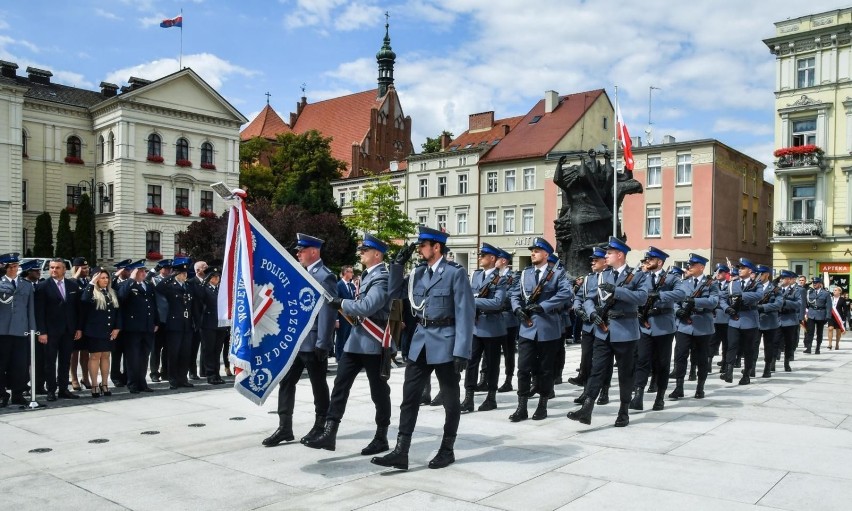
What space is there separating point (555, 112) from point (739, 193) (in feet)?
48.4

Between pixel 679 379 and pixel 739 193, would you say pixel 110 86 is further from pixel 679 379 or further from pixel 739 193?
pixel 679 379

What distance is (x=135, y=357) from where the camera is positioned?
36.0ft

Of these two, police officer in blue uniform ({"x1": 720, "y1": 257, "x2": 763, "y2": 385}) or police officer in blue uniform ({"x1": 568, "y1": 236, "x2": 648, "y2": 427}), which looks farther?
police officer in blue uniform ({"x1": 720, "y1": 257, "x2": 763, "y2": 385})

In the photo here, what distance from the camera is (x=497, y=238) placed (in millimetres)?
53906

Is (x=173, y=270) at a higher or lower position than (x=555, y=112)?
lower

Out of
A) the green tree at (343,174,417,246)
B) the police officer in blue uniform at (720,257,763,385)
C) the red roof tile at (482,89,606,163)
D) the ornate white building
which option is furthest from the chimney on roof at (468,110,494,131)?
the police officer in blue uniform at (720,257,763,385)

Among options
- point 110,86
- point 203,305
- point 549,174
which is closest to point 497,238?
point 549,174

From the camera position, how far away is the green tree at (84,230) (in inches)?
2002

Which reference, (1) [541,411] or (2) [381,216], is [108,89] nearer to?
(2) [381,216]

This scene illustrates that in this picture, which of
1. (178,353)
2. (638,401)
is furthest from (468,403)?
(178,353)

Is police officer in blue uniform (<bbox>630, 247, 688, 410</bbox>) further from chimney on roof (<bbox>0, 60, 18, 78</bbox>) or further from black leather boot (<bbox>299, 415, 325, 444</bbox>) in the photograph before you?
chimney on roof (<bbox>0, 60, 18, 78</bbox>)

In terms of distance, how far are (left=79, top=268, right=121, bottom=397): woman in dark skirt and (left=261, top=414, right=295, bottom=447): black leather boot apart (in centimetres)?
430

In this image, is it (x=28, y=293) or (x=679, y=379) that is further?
(x=679, y=379)

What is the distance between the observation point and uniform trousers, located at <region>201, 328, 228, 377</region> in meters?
12.1
